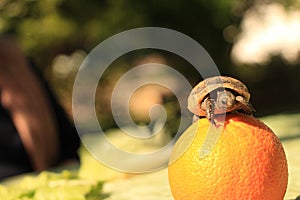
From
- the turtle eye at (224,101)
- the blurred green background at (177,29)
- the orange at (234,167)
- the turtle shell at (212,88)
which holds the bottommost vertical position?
the blurred green background at (177,29)

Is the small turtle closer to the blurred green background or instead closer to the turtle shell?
the turtle shell

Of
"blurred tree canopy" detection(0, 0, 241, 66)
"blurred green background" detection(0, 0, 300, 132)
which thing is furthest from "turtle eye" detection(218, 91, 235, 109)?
"blurred tree canopy" detection(0, 0, 241, 66)

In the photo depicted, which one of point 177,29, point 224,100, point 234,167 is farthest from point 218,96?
point 177,29

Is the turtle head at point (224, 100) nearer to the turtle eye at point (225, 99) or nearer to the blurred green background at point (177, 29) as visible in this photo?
the turtle eye at point (225, 99)

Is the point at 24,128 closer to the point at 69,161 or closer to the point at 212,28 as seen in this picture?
the point at 69,161

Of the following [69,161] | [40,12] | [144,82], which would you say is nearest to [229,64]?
[144,82]

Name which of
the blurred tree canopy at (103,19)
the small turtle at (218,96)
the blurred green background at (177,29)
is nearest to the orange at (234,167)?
the small turtle at (218,96)

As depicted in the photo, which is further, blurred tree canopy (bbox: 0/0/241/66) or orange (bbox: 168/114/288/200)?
blurred tree canopy (bbox: 0/0/241/66)
